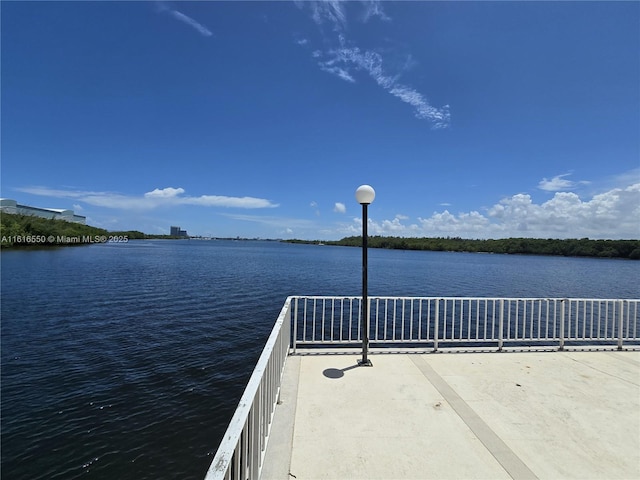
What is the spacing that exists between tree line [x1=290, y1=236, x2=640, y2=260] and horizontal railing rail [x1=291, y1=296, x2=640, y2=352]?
77.7m

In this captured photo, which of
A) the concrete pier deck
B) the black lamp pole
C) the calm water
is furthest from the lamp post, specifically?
the calm water

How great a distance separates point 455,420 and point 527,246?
319ft

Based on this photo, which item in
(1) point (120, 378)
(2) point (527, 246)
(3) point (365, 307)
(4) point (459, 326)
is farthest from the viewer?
(2) point (527, 246)

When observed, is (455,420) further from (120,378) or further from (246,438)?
(120,378)

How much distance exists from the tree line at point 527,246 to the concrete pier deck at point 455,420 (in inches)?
3518

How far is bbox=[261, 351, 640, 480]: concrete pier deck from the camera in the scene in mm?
2518

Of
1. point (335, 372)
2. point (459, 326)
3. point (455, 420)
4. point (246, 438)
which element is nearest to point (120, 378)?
point (335, 372)

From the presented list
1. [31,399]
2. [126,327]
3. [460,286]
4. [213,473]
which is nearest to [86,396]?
[31,399]

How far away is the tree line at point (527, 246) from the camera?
2707 inches

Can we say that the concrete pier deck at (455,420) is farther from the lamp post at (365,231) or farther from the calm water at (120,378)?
the calm water at (120,378)

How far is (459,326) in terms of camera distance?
1076 centimetres

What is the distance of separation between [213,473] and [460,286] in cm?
2565

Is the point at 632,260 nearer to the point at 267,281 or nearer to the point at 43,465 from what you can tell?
the point at 267,281

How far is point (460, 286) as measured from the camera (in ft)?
78.1
